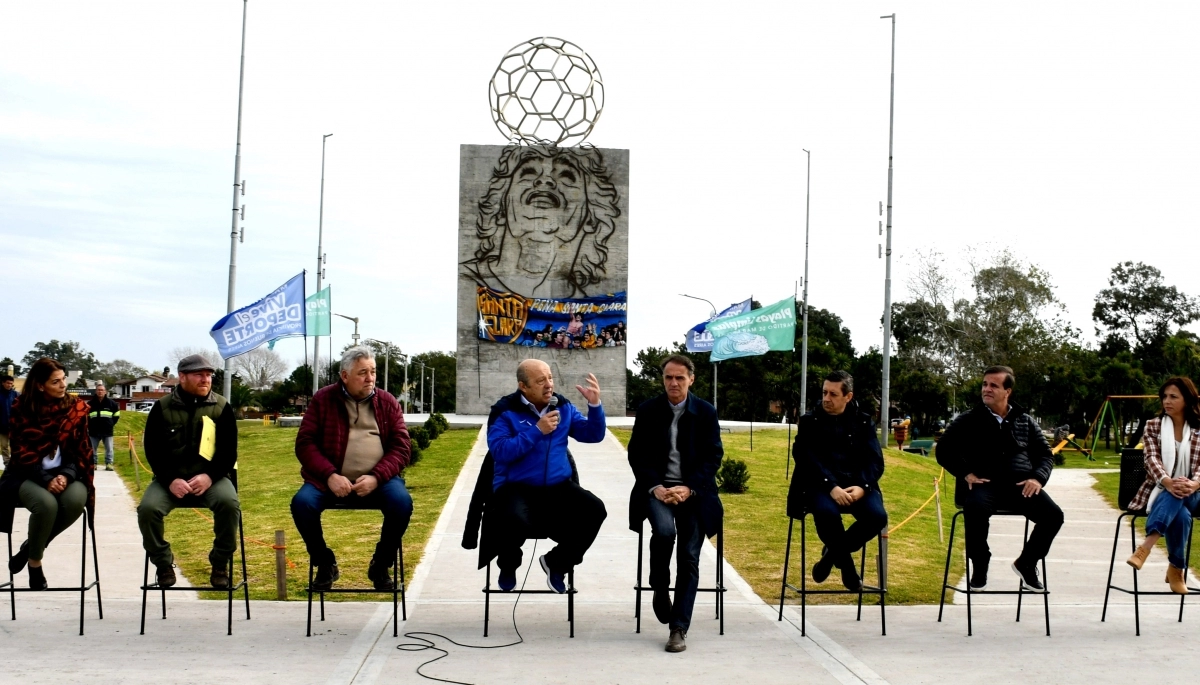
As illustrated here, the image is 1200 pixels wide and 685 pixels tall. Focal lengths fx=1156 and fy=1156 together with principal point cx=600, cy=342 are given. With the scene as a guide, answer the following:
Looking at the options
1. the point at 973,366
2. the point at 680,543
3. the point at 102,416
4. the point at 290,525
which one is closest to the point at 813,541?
the point at 680,543

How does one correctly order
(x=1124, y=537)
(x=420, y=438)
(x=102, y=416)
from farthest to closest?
(x=420, y=438), (x=102, y=416), (x=1124, y=537)

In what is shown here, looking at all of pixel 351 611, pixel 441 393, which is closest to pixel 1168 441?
pixel 351 611

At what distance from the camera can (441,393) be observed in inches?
4368

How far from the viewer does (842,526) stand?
7.86 m

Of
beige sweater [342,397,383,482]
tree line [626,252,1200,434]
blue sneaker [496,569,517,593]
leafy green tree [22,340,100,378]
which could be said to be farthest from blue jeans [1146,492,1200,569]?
leafy green tree [22,340,100,378]

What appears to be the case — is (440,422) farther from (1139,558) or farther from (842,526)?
(1139,558)

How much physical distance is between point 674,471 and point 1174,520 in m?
3.52

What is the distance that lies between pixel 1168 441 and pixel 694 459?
3456mm

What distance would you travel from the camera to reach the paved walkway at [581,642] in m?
6.27

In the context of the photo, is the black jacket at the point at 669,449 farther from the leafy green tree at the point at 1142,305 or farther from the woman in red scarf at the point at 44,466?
the leafy green tree at the point at 1142,305

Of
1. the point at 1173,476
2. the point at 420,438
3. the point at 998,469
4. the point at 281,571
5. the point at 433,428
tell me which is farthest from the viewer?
the point at 433,428

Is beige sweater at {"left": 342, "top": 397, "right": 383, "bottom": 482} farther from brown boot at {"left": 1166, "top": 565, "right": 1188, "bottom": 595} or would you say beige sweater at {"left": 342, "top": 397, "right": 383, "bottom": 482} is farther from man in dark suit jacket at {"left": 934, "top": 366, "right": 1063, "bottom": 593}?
brown boot at {"left": 1166, "top": 565, "right": 1188, "bottom": 595}

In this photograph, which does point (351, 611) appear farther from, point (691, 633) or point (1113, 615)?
point (1113, 615)

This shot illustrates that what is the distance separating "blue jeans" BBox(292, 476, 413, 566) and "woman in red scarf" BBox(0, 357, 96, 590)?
1.47 meters
